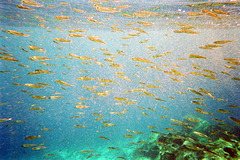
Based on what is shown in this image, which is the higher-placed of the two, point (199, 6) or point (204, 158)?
point (199, 6)

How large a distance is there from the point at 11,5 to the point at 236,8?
20.1 meters

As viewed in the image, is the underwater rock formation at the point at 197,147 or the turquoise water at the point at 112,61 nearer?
the underwater rock formation at the point at 197,147

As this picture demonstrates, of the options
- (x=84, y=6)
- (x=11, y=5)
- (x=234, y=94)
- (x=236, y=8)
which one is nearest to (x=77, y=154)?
(x=84, y=6)

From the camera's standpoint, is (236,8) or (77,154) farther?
(77,154)

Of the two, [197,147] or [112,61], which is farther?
[112,61]

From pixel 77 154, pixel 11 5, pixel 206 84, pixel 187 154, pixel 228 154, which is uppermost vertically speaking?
pixel 11 5

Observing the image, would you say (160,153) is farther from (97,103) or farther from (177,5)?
(97,103)

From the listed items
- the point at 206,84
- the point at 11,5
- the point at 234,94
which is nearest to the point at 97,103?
the point at 206,84

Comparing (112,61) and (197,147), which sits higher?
(112,61)

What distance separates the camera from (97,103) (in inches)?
3282

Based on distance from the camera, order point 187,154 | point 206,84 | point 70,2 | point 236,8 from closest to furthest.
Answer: point 187,154, point 236,8, point 70,2, point 206,84

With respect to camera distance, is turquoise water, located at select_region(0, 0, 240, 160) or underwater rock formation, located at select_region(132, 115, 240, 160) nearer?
underwater rock formation, located at select_region(132, 115, 240, 160)

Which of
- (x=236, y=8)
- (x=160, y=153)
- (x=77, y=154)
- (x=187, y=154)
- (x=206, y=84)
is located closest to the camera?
(x=187, y=154)

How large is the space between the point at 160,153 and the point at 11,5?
1797cm
